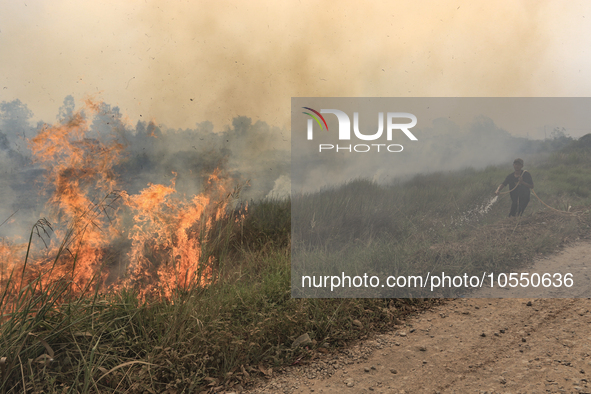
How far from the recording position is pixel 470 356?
13.5 ft

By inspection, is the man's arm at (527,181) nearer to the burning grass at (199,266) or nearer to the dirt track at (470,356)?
the burning grass at (199,266)

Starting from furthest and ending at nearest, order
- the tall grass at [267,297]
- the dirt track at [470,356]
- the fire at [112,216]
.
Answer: the fire at [112,216]
the dirt track at [470,356]
the tall grass at [267,297]

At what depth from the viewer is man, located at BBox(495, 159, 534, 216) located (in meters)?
7.25

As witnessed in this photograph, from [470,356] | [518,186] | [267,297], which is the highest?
[518,186]

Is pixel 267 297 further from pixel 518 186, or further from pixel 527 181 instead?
pixel 527 181

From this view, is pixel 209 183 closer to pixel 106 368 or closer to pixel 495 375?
pixel 106 368

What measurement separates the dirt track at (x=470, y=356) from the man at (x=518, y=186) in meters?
2.55

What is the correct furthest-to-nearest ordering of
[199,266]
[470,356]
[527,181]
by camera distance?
1. [527,181]
2. [199,266]
3. [470,356]

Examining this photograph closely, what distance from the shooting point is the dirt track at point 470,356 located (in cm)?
367

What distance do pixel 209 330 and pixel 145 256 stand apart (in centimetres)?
291

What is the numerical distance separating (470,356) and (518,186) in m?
4.40

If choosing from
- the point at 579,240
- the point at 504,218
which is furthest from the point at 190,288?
the point at 579,240

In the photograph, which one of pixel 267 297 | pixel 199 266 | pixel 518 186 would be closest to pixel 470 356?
pixel 267 297

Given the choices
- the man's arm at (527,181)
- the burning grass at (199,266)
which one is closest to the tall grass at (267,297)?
the burning grass at (199,266)
